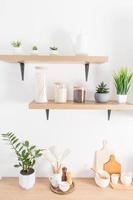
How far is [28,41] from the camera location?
49.0 inches

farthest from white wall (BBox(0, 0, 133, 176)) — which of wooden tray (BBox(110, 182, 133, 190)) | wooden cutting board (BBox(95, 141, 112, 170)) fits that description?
wooden tray (BBox(110, 182, 133, 190))

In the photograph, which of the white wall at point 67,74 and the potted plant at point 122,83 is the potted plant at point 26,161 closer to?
the white wall at point 67,74

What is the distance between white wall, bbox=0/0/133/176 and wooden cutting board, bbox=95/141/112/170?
0.12ft

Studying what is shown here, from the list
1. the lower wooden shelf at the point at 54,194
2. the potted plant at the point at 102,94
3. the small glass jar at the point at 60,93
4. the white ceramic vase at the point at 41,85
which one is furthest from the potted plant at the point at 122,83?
the lower wooden shelf at the point at 54,194

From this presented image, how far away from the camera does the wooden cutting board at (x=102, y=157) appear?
4.24 ft

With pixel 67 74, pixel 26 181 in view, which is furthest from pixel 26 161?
pixel 67 74

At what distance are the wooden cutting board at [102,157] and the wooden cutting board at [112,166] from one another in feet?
0.10

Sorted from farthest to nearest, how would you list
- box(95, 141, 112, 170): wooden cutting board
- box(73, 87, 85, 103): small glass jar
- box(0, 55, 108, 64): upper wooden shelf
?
box(95, 141, 112, 170): wooden cutting board → box(73, 87, 85, 103): small glass jar → box(0, 55, 108, 64): upper wooden shelf

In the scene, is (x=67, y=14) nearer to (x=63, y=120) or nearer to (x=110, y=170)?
(x=63, y=120)

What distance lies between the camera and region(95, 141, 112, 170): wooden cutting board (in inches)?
50.8

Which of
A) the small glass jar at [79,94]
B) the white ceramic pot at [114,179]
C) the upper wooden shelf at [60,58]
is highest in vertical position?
the upper wooden shelf at [60,58]

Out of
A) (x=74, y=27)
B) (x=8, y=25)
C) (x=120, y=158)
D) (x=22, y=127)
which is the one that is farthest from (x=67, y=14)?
(x=120, y=158)

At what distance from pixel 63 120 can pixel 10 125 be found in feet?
1.12

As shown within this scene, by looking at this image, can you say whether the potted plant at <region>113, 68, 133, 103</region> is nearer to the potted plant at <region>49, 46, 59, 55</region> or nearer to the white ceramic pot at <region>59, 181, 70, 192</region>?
the potted plant at <region>49, 46, 59, 55</region>
